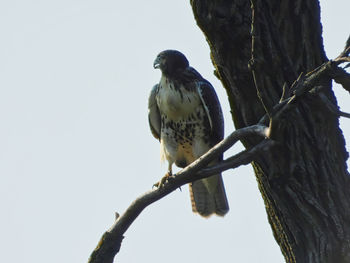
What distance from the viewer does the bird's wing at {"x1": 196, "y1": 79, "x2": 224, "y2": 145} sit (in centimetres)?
650

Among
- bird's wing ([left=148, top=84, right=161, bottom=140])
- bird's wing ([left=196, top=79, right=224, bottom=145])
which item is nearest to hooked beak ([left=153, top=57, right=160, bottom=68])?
bird's wing ([left=148, top=84, right=161, bottom=140])

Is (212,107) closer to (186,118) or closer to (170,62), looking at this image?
(186,118)

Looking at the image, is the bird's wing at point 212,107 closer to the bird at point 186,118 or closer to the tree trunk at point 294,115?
the bird at point 186,118

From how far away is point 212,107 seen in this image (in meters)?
6.50

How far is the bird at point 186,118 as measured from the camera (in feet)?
21.4

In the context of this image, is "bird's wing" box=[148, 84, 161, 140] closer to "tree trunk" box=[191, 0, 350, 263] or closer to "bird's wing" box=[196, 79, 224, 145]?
"bird's wing" box=[196, 79, 224, 145]

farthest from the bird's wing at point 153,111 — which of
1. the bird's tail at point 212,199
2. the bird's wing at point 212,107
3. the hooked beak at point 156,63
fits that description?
the bird's tail at point 212,199

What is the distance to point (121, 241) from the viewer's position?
4656mm

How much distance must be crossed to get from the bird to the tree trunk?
6.35 feet

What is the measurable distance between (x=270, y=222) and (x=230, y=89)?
101 cm

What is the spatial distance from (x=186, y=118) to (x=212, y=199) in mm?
1005

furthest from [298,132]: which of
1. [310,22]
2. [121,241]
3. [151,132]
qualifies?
[151,132]

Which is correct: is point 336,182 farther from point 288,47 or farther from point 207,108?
point 207,108

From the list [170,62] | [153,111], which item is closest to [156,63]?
[170,62]
